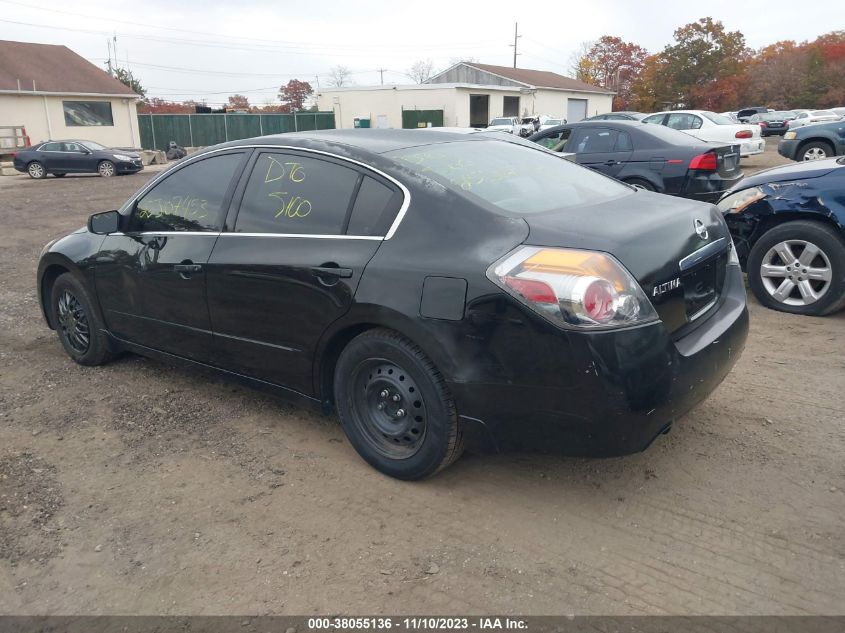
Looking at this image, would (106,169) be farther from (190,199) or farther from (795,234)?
(795,234)

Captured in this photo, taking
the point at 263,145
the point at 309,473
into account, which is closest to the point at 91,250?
the point at 263,145

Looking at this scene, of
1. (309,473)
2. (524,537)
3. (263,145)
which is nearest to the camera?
(524,537)

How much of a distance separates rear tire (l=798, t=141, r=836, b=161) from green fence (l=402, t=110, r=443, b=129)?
28235 mm

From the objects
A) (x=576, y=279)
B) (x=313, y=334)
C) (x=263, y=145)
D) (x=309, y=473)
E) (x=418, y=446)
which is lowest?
(x=309, y=473)

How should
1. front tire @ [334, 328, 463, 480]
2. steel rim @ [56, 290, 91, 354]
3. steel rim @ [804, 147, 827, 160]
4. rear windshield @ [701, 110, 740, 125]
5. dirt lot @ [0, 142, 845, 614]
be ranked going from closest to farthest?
dirt lot @ [0, 142, 845, 614], front tire @ [334, 328, 463, 480], steel rim @ [56, 290, 91, 354], steel rim @ [804, 147, 827, 160], rear windshield @ [701, 110, 740, 125]

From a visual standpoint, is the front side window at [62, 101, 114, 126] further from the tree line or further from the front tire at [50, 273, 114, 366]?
the tree line

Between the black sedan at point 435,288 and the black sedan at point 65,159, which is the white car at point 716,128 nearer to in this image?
the black sedan at point 435,288

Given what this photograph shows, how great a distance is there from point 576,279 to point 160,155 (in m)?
32.7

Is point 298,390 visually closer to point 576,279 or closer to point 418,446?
point 418,446

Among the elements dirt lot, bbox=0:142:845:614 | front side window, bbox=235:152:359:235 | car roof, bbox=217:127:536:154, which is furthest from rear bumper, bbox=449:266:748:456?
car roof, bbox=217:127:536:154

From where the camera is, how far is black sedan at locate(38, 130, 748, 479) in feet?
8.99

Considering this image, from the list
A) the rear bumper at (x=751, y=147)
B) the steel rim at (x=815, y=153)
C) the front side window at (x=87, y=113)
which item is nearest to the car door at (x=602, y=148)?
the steel rim at (x=815, y=153)

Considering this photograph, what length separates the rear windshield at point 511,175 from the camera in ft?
10.7

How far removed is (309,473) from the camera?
3498mm
